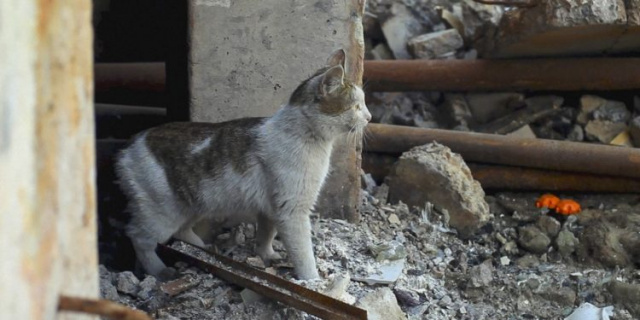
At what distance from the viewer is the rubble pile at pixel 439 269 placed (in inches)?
198

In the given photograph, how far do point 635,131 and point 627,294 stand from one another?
2161mm

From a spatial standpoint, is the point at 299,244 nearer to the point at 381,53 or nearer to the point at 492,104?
the point at 492,104

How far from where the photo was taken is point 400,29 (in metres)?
8.60

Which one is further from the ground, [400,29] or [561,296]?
[400,29]

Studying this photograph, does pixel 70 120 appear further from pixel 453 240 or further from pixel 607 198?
pixel 607 198

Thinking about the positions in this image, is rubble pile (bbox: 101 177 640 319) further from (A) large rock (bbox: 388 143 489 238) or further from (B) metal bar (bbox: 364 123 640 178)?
(B) metal bar (bbox: 364 123 640 178)

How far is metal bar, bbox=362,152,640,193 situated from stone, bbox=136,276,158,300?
254cm

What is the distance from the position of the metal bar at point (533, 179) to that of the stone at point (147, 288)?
2541mm

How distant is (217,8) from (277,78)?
617 mm

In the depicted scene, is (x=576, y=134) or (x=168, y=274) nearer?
(x=168, y=274)

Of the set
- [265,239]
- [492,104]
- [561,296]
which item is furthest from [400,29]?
[561,296]

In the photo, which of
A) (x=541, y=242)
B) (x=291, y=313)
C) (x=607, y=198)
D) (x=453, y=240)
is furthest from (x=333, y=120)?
(x=607, y=198)

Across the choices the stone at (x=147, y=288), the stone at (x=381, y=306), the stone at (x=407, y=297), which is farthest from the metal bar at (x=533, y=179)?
the stone at (x=147, y=288)

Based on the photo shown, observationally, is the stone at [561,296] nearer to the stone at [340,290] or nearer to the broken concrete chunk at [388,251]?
the broken concrete chunk at [388,251]
